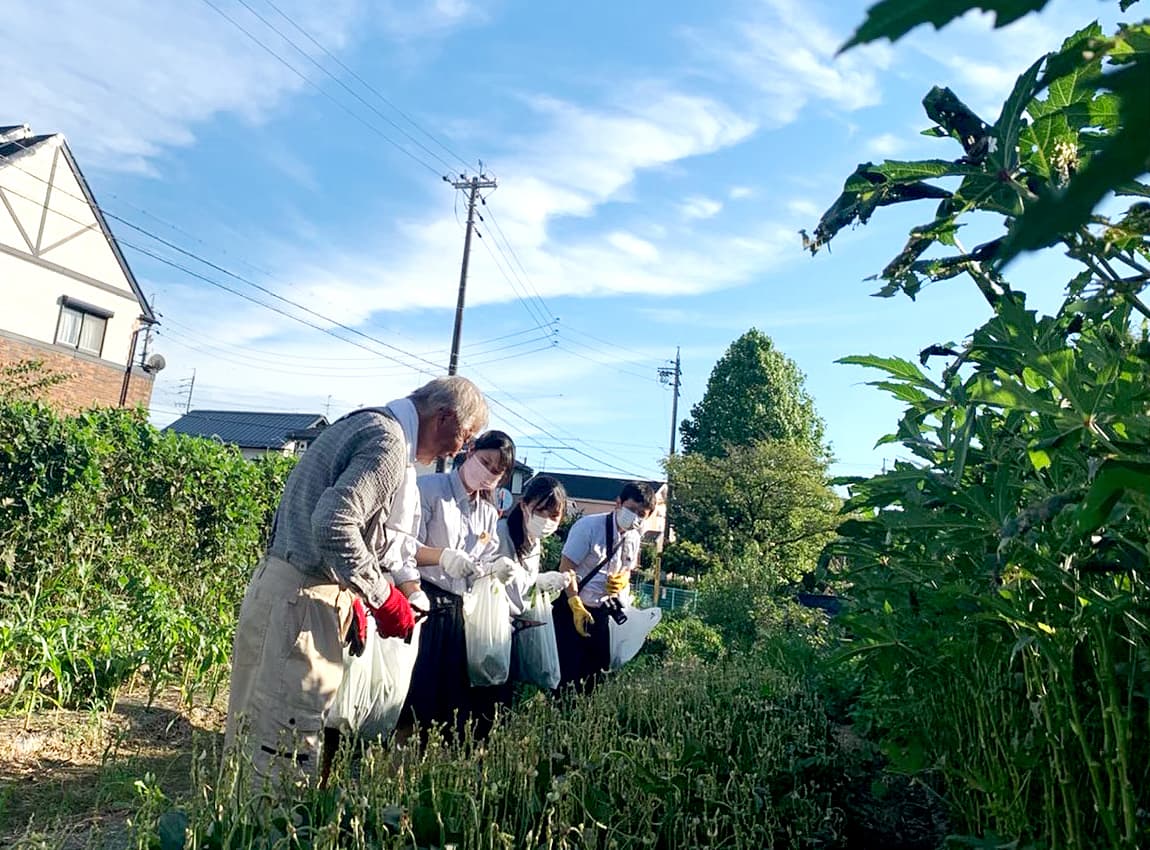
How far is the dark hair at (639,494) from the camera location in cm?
529

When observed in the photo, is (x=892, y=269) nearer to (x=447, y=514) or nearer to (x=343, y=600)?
(x=343, y=600)

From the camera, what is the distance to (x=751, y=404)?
34.2 m

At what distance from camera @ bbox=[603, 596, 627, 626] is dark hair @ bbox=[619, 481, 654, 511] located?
57 cm

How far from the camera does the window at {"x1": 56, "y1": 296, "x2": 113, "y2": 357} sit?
18.3 meters

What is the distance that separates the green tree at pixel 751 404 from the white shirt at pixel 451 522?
2972cm

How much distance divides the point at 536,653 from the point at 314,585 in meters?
1.96

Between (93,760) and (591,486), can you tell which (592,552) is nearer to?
(93,760)

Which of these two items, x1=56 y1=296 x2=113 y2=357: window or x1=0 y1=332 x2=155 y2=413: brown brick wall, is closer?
x1=0 y1=332 x2=155 y2=413: brown brick wall

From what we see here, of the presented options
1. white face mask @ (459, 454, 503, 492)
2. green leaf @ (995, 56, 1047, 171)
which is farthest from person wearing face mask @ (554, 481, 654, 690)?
green leaf @ (995, 56, 1047, 171)

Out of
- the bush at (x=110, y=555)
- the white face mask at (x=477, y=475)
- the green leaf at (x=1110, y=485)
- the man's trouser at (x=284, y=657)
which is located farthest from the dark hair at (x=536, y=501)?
the green leaf at (x=1110, y=485)

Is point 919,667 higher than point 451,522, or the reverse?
point 451,522

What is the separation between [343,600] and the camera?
269 cm

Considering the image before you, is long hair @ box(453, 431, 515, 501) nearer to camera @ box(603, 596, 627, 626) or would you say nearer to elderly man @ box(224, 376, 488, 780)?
elderly man @ box(224, 376, 488, 780)

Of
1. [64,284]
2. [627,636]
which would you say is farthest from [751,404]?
[627,636]
